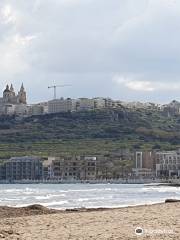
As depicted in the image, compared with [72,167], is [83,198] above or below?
below

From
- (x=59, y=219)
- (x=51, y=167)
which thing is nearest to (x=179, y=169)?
(x=51, y=167)

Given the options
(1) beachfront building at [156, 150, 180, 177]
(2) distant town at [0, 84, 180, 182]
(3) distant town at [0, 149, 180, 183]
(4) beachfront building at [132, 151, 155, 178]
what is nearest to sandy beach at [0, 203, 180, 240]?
(3) distant town at [0, 149, 180, 183]

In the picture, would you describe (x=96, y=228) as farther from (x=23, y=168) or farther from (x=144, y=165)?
(x=144, y=165)

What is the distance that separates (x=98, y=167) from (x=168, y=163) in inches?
714

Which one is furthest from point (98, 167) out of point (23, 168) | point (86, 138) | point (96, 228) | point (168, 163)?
point (96, 228)

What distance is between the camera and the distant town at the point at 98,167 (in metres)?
164

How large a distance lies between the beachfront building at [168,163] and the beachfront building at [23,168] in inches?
1134

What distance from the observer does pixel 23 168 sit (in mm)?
172375

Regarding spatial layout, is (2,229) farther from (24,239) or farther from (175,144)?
(175,144)

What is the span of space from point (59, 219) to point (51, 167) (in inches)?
5851

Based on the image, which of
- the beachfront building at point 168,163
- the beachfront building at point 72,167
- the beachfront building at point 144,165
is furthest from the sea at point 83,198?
the beachfront building at point 168,163

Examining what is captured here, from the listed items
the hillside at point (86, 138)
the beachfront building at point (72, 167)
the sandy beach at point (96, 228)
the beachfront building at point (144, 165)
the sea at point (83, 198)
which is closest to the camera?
the sandy beach at point (96, 228)

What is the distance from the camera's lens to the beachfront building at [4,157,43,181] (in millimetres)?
164625

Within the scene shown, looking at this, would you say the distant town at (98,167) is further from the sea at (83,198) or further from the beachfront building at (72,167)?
the sea at (83,198)
